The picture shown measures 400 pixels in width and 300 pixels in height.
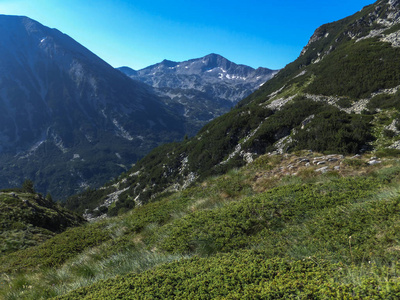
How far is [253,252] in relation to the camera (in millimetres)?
4547

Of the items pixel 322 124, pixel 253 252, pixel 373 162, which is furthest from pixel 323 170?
pixel 322 124

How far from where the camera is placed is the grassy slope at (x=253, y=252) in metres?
3.24

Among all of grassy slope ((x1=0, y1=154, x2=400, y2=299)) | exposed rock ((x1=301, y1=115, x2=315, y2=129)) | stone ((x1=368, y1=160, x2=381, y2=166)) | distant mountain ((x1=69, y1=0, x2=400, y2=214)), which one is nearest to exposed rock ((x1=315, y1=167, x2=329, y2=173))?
grassy slope ((x1=0, y1=154, x2=400, y2=299))

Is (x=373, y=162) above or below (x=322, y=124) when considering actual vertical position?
below

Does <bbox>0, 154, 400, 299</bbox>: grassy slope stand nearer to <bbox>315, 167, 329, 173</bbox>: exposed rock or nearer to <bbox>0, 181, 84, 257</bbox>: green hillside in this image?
<bbox>315, 167, 329, 173</bbox>: exposed rock

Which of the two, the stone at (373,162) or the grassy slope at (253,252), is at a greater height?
the stone at (373,162)

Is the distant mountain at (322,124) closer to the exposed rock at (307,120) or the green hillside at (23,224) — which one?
the exposed rock at (307,120)

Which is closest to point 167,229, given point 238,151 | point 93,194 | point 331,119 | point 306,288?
point 306,288

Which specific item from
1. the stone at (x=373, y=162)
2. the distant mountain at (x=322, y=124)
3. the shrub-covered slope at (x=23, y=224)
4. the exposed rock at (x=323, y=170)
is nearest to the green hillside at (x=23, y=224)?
the shrub-covered slope at (x=23, y=224)

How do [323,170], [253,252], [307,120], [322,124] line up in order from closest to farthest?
1. [253,252]
2. [323,170]
3. [322,124]
4. [307,120]

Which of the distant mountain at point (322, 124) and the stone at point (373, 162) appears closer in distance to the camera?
the stone at point (373, 162)

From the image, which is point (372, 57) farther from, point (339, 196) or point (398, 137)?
point (339, 196)

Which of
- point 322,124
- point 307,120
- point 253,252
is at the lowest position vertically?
point 253,252

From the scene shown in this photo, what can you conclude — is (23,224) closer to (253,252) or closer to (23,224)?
(23,224)
